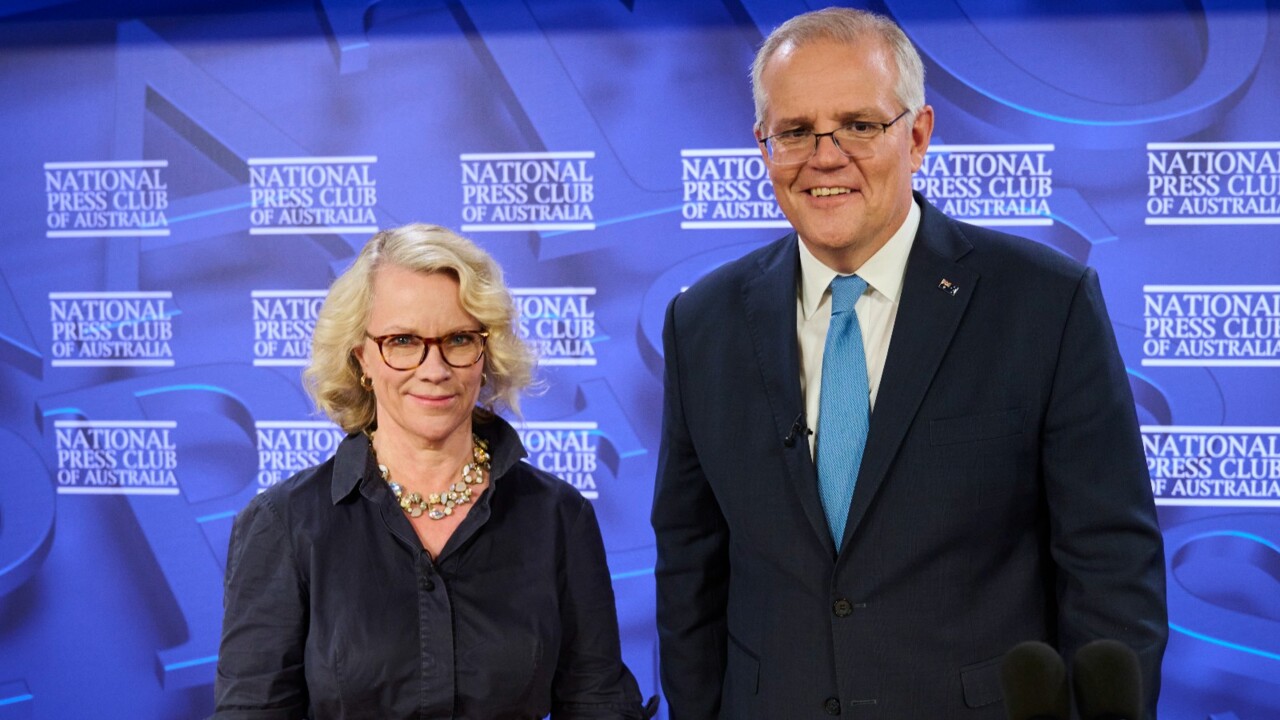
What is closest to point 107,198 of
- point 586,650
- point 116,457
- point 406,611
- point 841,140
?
point 116,457

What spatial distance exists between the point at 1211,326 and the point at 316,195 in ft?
9.68

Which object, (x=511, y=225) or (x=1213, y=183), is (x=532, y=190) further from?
(x=1213, y=183)

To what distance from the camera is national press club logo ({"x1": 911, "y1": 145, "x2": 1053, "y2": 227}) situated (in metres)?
4.04

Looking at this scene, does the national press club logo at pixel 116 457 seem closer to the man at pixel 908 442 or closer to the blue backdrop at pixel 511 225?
the blue backdrop at pixel 511 225

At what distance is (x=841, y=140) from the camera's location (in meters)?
1.99

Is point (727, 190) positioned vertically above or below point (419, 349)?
above

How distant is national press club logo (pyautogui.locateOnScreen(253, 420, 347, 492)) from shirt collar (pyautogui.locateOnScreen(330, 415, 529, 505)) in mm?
2103

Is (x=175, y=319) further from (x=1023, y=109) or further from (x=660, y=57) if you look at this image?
(x=1023, y=109)

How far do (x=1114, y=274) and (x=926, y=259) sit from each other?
86.1 inches

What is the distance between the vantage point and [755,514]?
83.2 inches

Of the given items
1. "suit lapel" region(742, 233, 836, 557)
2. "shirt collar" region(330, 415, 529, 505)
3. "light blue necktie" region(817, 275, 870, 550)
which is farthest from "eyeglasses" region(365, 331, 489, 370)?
"light blue necktie" region(817, 275, 870, 550)

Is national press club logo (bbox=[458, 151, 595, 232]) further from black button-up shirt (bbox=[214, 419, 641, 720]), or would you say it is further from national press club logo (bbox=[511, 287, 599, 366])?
black button-up shirt (bbox=[214, 419, 641, 720])

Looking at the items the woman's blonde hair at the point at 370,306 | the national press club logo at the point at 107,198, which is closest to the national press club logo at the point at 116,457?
the national press club logo at the point at 107,198

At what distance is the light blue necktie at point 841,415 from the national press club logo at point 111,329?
3.09 meters
